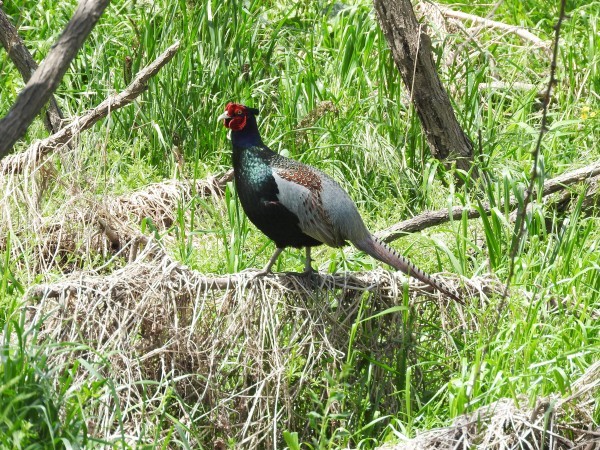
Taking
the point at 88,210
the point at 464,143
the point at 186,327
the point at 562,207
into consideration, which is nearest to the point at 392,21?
the point at 464,143

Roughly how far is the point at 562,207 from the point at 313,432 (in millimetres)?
2133

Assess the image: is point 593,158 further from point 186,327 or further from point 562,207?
point 186,327

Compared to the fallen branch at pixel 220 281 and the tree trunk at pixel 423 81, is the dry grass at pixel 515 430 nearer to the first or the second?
the fallen branch at pixel 220 281

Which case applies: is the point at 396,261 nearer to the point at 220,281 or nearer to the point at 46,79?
the point at 220,281

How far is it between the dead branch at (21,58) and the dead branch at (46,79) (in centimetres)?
237

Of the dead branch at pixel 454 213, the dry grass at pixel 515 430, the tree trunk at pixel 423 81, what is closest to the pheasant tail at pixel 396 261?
the dead branch at pixel 454 213

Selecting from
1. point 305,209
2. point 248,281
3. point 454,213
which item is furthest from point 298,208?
point 454,213

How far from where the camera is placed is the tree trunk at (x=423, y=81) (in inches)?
237

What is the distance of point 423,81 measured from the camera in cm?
615

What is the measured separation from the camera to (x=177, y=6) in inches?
261

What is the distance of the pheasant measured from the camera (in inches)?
187

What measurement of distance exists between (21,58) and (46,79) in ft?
9.64

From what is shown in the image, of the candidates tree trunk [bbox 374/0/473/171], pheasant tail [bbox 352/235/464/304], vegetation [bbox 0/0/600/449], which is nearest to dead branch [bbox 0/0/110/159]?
vegetation [bbox 0/0/600/449]

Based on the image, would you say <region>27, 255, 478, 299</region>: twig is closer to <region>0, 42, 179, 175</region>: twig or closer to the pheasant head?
the pheasant head
